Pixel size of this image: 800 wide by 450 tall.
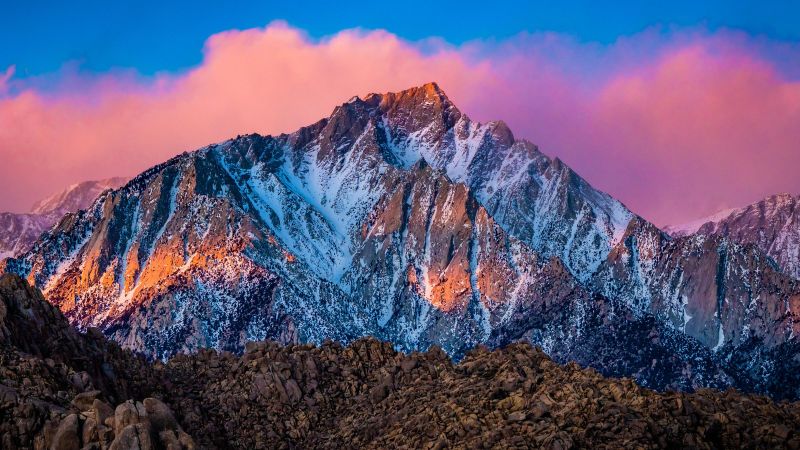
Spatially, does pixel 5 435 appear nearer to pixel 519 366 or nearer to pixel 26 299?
pixel 26 299

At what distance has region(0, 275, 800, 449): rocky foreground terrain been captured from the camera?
115 metres

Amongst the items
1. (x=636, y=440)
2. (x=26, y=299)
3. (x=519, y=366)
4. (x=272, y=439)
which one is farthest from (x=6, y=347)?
(x=636, y=440)

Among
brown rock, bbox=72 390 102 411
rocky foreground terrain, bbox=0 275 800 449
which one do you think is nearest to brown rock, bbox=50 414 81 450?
rocky foreground terrain, bbox=0 275 800 449

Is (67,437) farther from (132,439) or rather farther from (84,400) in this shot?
(84,400)

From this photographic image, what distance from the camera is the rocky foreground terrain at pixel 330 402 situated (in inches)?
4523

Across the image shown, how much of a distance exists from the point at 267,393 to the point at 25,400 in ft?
146

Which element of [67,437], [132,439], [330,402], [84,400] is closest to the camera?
[132,439]

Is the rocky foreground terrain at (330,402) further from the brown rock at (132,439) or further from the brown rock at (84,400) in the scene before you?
the brown rock at (84,400)

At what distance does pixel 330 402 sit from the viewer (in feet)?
513

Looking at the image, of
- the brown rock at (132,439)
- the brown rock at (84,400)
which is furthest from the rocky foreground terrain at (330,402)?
the brown rock at (84,400)

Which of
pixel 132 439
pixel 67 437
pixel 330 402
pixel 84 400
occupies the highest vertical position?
pixel 330 402

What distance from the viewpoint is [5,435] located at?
111 m

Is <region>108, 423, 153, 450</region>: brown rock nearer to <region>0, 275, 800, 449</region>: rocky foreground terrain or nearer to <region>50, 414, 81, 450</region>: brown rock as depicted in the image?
<region>0, 275, 800, 449</region>: rocky foreground terrain

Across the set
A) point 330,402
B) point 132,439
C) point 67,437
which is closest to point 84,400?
point 67,437
